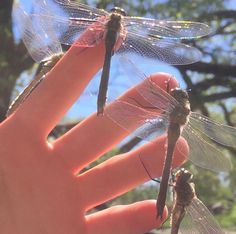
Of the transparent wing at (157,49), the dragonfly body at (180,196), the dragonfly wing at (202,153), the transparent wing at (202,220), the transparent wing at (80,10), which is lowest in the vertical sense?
the transparent wing at (202,220)

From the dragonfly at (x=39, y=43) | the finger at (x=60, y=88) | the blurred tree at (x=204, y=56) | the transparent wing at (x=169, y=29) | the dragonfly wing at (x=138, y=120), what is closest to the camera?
the finger at (x=60, y=88)

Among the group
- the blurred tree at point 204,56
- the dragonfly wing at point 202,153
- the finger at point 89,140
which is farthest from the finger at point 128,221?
the blurred tree at point 204,56

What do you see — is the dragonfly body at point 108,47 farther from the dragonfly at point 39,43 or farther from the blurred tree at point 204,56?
A: the blurred tree at point 204,56

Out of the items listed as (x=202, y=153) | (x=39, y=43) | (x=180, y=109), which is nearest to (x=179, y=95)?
(x=180, y=109)

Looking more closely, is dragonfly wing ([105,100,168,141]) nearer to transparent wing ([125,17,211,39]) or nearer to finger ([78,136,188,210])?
finger ([78,136,188,210])

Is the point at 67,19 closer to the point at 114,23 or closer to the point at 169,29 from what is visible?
the point at 114,23

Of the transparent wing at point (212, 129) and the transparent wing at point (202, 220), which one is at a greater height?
the transparent wing at point (212, 129)

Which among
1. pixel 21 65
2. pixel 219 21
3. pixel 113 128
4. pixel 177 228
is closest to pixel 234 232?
pixel 219 21
